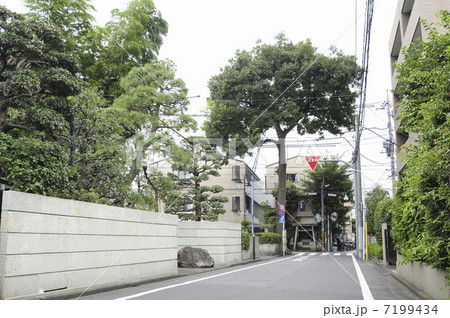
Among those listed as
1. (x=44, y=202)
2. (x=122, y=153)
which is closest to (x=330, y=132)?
(x=122, y=153)

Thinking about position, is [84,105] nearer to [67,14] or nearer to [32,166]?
[32,166]

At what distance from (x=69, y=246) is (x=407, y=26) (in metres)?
16.1

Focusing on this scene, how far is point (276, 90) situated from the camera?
24.3 m

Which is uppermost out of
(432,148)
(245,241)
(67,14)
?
(67,14)

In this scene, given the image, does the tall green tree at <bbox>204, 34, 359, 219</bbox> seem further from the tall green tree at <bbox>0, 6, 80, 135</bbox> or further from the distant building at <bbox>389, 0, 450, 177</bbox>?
the tall green tree at <bbox>0, 6, 80, 135</bbox>

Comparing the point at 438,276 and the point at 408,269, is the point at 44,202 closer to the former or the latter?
the point at 438,276

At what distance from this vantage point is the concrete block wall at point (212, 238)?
14.8m

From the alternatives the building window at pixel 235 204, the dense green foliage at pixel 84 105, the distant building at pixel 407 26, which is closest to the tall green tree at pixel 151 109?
the dense green foliage at pixel 84 105

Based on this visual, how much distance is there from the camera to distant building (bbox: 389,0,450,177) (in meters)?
Result: 13.1

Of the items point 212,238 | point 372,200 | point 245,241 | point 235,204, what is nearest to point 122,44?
point 212,238

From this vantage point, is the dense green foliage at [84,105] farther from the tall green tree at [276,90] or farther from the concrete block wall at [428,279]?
the tall green tree at [276,90]

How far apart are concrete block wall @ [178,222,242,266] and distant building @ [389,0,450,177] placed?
24.7 ft

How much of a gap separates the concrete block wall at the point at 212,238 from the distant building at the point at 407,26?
754 cm

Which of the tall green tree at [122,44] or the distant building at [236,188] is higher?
the tall green tree at [122,44]
